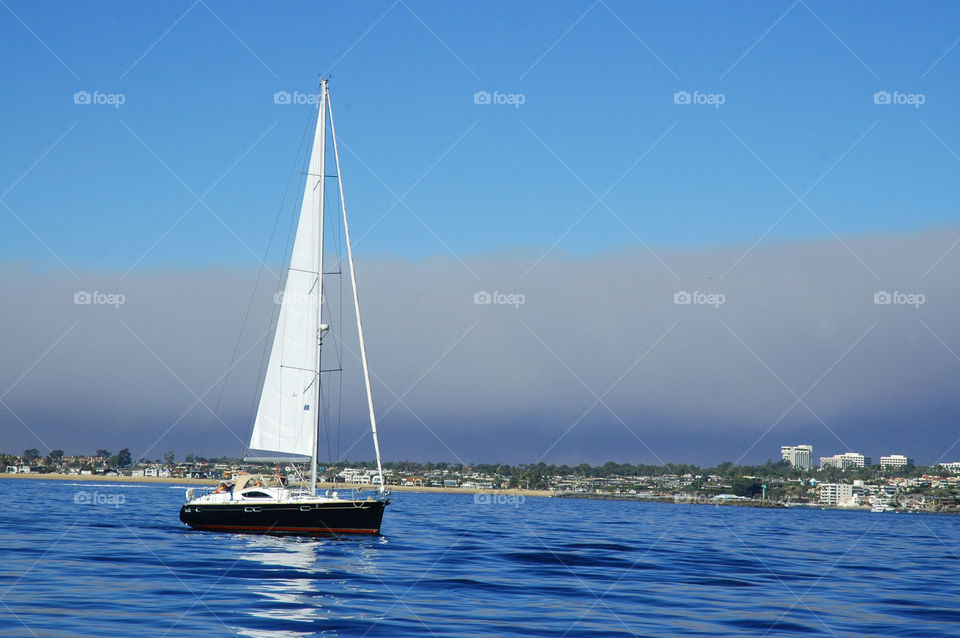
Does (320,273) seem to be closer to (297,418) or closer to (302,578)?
(297,418)

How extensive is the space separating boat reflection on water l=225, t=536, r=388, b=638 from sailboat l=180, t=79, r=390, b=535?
1206 mm

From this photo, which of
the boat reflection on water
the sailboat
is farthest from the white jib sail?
the boat reflection on water

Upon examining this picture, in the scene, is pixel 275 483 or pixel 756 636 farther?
pixel 275 483

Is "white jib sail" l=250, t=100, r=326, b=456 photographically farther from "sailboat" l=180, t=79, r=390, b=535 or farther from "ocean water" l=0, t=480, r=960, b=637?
"ocean water" l=0, t=480, r=960, b=637

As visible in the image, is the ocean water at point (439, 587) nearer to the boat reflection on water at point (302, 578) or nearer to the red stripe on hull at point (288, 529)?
the boat reflection on water at point (302, 578)

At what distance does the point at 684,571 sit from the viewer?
126 ft

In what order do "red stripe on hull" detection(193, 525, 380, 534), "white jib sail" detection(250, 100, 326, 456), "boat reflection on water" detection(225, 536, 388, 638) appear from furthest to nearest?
1. "white jib sail" detection(250, 100, 326, 456)
2. "red stripe on hull" detection(193, 525, 380, 534)
3. "boat reflection on water" detection(225, 536, 388, 638)

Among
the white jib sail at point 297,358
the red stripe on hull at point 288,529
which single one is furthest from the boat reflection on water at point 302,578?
the white jib sail at point 297,358

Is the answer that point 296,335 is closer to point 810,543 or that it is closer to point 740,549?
point 740,549

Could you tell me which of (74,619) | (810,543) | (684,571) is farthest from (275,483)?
(810,543)

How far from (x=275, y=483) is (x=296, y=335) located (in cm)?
733

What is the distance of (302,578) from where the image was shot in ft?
101

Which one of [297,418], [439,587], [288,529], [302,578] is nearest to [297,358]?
[297,418]

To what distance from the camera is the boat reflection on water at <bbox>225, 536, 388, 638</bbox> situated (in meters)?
23.0
